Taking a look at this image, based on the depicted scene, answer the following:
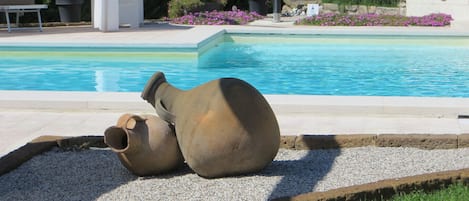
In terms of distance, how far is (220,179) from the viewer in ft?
14.1

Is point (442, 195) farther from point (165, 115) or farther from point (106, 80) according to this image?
point (106, 80)

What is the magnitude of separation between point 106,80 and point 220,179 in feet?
20.2

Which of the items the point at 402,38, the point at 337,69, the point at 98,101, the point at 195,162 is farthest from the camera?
the point at 402,38

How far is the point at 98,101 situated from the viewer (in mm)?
6938

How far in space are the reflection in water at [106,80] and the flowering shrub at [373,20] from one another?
6.88m

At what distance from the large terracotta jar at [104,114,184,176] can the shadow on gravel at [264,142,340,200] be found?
58 centimetres

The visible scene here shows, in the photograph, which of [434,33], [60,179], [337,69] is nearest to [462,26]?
[434,33]

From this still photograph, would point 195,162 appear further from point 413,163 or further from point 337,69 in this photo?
point 337,69

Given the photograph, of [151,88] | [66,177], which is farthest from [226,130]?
[66,177]

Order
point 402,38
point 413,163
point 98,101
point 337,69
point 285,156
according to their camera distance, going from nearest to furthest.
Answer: point 413,163
point 285,156
point 98,101
point 337,69
point 402,38

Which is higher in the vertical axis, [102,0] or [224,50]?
[102,0]

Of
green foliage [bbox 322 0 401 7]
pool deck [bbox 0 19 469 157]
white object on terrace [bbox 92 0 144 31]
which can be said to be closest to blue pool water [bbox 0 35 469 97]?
white object on terrace [bbox 92 0 144 31]

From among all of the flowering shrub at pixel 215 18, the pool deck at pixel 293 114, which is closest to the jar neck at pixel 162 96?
the pool deck at pixel 293 114

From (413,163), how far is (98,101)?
10.8 ft
